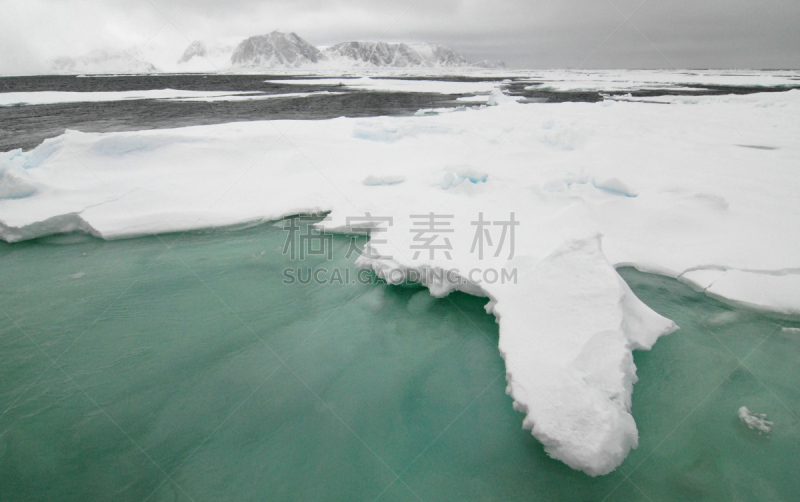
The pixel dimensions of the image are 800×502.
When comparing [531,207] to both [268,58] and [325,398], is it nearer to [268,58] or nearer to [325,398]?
[325,398]

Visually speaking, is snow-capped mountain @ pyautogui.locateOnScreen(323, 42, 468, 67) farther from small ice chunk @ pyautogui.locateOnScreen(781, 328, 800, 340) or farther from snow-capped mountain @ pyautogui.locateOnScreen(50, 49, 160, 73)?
small ice chunk @ pyautogui.locateOnScreen(781, 328, 800, 340)

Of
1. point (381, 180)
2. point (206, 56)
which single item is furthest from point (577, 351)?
point (206, 56)

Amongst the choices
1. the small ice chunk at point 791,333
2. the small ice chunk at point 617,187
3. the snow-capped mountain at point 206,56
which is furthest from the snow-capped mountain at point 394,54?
the small ice chunk at point 791,333

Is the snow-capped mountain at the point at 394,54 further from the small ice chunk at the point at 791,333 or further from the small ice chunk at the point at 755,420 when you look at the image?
the small ice chunk at the point at 755,420

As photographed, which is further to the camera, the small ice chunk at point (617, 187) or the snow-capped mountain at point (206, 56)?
the snow-capped mountain at point (206, 56)

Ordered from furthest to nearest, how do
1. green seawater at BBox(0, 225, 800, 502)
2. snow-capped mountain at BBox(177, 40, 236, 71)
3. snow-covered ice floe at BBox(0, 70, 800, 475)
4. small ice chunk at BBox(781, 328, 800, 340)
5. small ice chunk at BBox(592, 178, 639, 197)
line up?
snow-capped mountain at BBox(177, 40, 236, 71) < small ice chunk at BBox(592, 178, 639, 197) < small ice chunk at BBox(781, 328, 800, 340) < snow-covered ice floe at BBox(0, 70, 800, 475) < green seawater at BBox(0, 225, 800, 502)

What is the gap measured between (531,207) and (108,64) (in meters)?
164

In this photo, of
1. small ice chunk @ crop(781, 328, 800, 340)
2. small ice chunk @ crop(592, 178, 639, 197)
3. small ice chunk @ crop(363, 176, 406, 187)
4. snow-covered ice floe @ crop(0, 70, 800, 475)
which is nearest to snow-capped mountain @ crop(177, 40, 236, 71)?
snow-covered ice floe @ crop(0, 70, 800, 475)

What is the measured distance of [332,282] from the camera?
4.44 metres

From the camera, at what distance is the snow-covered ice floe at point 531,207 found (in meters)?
2.83

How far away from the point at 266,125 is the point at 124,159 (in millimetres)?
3192

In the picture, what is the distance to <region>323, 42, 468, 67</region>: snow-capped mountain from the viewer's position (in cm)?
15638

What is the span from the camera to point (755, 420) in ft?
8.85

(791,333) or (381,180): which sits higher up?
(381,180)
